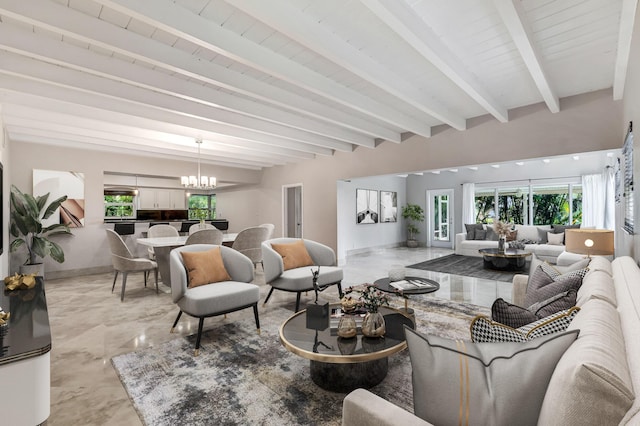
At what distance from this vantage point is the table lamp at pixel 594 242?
250cm

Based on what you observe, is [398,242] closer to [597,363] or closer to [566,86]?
[566,86]

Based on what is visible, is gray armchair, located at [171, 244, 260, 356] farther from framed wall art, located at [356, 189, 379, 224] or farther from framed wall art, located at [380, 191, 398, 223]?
framed wall art, located at [380, 191, 398, 223]

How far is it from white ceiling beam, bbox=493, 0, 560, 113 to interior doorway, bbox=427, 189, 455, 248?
7074mm

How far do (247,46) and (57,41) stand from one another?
4.86 ft

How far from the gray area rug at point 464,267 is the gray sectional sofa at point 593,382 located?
4889 millimetres

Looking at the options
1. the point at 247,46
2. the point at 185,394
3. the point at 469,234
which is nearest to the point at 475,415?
the point at 185,394

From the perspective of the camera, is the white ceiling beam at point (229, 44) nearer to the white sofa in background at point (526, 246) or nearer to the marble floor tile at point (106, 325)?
the marble floor tile at point (106, 325)

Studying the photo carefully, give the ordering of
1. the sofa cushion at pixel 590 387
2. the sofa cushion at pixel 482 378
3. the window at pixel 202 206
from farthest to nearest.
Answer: the window at pixel 202 206, the sofa cushion at pixel 482 378, the sofa cushion at pixel 590 387

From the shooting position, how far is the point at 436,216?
1013cm

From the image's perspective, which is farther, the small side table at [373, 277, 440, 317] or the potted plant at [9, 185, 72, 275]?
the potted plant at [9, 185, 72, 275]

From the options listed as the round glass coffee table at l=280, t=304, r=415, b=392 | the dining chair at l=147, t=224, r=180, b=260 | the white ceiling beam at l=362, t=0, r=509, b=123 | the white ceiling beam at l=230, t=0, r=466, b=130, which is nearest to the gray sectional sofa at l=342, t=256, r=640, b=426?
the round glass coffee table at l=280, t=304, r=415, b=392

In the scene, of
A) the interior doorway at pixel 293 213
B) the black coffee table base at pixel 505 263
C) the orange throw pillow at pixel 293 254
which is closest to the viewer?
the orange throw pillow at pixel 293 254

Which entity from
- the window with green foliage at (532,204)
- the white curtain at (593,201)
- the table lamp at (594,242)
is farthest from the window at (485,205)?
the table lamp at (594,242)

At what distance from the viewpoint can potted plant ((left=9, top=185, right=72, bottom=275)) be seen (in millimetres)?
4859
